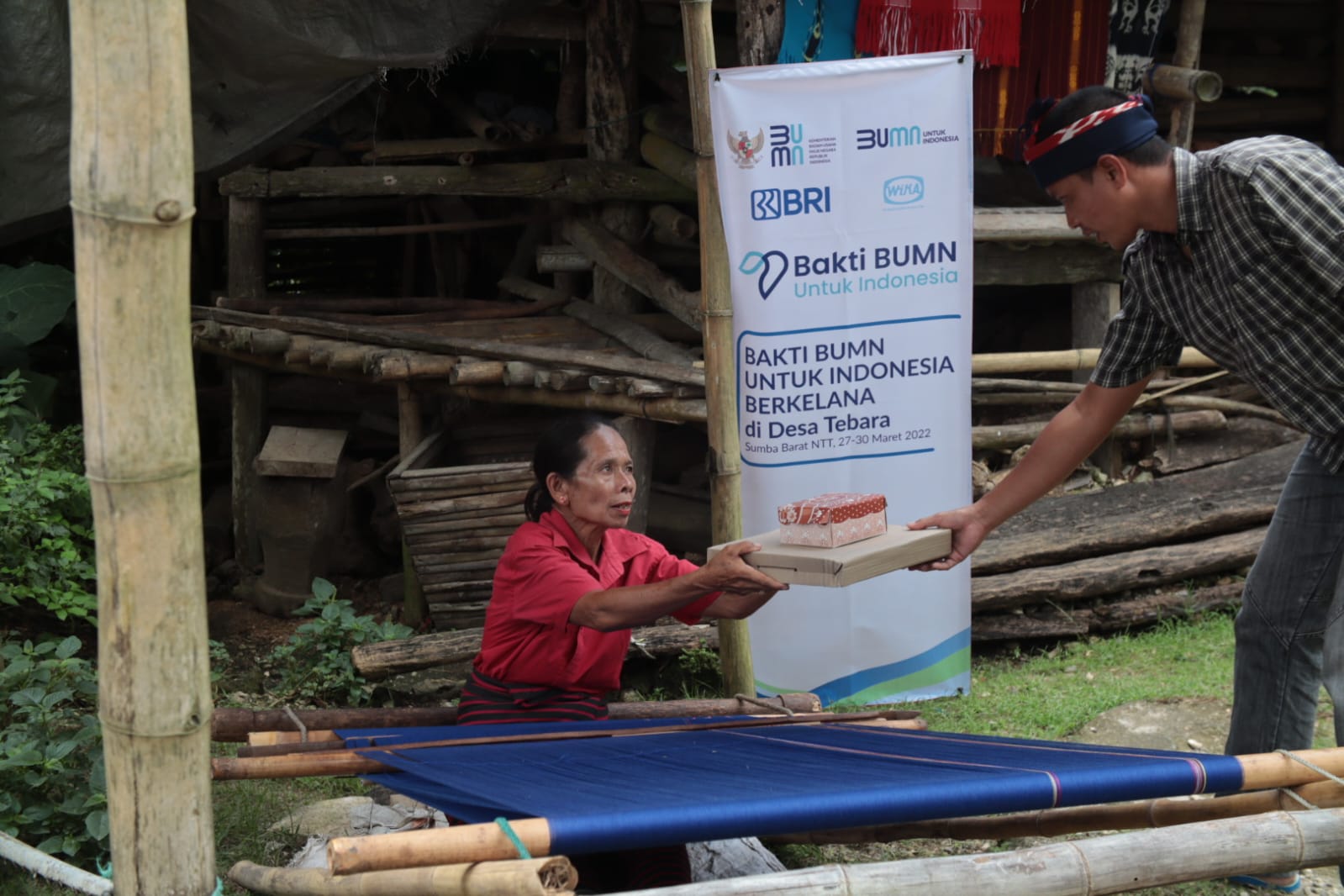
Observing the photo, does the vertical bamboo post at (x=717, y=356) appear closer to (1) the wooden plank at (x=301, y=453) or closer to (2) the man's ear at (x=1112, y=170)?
(2) the man's ear at (x=1112, y=170)

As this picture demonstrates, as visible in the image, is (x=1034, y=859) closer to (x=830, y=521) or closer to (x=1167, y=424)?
(x=830, y=521)

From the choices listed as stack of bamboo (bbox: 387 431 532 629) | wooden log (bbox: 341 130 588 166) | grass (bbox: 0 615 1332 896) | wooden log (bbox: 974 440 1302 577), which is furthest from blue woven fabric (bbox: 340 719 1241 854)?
wooden log (bbox: 341 130 588 166)

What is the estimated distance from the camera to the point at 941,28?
6.82m

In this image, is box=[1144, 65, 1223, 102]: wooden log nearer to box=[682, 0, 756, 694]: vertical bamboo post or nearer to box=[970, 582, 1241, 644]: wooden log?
box=[970, 582, 1241, 644]: wooden log

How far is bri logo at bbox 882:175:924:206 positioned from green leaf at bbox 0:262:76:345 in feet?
13.1

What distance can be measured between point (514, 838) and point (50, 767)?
2301 millimetres

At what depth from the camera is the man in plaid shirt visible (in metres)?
3.26

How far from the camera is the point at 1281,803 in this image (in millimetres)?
3049

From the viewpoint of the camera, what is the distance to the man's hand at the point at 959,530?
12.8ft

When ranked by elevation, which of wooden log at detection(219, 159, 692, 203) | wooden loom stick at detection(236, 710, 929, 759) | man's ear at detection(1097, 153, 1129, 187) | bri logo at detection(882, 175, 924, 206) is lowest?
wooden loom stick at detection(236, 710, 929, 759)

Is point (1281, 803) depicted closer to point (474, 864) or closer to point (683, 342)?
point (474, 864)

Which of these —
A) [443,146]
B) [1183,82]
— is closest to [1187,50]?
[1183,82]

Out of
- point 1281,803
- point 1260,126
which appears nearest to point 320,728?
point 1281,803

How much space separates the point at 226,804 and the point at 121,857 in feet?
6.90
